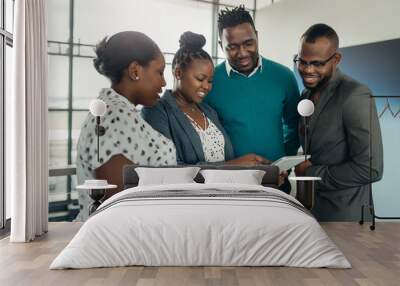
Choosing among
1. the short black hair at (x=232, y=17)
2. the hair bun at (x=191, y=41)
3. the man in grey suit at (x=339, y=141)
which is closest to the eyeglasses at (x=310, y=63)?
the man in grey suit at (x=339, y=141)

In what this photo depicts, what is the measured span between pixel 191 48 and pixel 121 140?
1412mm

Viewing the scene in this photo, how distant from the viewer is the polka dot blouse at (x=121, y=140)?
6383 mm

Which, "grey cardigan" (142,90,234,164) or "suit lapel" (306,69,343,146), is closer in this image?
"grey cardigan" (142,90,234,164)

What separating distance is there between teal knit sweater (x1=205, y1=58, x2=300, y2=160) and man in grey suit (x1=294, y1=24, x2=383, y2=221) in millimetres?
210

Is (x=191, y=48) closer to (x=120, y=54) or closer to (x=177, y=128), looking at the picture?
(x=120, y=54)

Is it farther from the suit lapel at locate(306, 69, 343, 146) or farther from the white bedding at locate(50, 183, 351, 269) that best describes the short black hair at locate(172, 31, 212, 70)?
the white bedding at locate(50, 183, 351, 269)

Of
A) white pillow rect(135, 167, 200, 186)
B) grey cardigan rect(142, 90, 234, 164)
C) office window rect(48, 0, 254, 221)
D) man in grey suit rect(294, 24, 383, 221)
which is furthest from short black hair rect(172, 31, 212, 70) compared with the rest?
white pillow rect(135, 167, 200, 186)

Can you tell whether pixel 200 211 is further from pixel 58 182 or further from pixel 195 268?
pixel 58 182

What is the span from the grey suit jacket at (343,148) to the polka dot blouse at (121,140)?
1.78m

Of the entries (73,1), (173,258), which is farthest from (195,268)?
(73,1)

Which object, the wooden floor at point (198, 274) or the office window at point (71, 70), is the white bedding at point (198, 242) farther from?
the office window at point (71, 70)

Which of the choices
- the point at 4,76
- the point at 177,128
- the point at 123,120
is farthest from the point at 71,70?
the point at 177,128

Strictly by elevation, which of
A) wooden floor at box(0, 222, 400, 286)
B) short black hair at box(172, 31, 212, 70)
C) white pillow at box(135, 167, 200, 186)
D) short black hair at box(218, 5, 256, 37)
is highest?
short black hair at box(218, 5, 256, 37)

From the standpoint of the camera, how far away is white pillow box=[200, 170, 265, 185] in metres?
5.98
